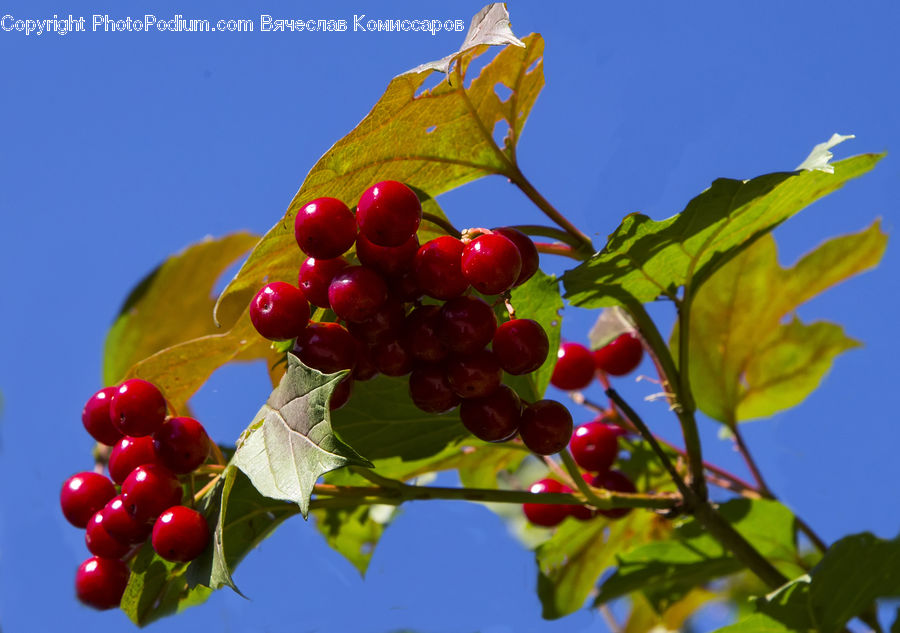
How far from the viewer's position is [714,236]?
93 cm

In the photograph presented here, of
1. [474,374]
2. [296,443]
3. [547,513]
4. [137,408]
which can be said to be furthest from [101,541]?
[547,513]

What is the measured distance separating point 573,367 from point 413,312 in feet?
1.76

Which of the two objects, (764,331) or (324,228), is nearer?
(324,228)

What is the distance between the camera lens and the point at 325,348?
0.78 meters

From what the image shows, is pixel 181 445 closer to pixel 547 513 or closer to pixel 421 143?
pixel 421 143

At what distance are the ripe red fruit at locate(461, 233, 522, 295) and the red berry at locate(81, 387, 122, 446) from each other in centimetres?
40

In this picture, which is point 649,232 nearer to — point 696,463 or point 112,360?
point 696,463

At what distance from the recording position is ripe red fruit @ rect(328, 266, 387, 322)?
2.47ft

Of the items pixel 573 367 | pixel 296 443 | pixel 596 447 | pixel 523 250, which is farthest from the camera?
pixel 573 367

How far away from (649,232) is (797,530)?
1.89 ft

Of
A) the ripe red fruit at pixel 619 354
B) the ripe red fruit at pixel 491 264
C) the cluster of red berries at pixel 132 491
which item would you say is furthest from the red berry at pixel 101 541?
the ripe red fruit at pixel 619 354

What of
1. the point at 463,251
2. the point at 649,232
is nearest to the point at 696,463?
the point at 649,232

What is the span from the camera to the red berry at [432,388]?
81 cm

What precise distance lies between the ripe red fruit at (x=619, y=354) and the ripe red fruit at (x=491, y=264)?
0.60m
